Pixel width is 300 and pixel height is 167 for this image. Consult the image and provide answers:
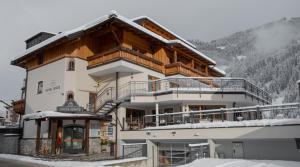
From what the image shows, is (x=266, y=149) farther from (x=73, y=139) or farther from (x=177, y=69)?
(x=73, y=139)

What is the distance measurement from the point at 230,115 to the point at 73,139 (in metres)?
13.2

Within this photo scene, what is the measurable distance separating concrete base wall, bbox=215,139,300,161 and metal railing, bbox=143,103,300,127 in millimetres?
1555

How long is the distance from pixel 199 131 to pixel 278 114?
5.08m

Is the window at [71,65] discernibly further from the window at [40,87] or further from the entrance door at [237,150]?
the entrance door at [237,150]

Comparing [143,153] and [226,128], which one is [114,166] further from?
[226,128]

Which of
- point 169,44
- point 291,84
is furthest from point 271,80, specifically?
point 169,44

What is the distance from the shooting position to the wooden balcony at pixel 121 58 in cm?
2339

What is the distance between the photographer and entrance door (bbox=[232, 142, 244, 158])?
16.5m

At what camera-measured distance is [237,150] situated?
1666 cm

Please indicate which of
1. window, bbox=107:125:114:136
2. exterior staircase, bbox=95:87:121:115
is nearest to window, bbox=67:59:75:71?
exterior staircase, bbox=95:87:121:115

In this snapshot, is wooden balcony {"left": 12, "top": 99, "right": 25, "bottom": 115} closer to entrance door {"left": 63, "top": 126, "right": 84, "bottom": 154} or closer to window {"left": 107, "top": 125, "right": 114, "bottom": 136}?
entrance door {"left": 63, "top": 126, "right": 84, "bottom": 154}

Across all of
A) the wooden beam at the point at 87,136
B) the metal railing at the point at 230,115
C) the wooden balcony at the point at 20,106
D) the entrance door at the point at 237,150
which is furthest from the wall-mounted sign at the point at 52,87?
the entrance door at the point at 237,150

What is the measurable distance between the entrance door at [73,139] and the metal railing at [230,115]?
17.3 ft

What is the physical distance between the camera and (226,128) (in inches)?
650
